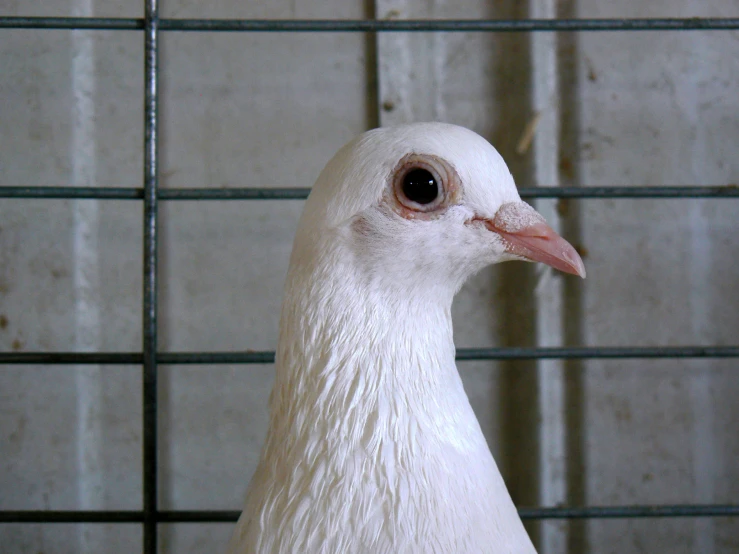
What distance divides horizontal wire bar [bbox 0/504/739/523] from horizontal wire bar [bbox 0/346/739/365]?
0.31 m

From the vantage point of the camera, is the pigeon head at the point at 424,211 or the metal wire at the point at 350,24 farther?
the metal wire at the point at 350,24

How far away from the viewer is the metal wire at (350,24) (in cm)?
138

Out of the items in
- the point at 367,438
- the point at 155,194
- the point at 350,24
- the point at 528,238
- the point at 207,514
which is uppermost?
the point at 350,24

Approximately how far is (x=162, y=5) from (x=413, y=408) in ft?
4.65

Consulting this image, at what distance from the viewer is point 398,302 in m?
0.88

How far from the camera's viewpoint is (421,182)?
2.83ft

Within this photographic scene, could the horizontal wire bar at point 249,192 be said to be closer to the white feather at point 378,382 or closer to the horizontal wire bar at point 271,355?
the horizontal wire bar at point 271,355

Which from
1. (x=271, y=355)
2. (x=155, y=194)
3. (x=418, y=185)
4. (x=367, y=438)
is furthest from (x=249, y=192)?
(x=367, y=438)

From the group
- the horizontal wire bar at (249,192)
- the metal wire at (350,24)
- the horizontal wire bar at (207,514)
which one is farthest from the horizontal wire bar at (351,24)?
the horizontal wire bar at (207,514)

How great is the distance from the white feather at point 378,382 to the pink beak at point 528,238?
1cm

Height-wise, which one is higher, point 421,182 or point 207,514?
point 421,182

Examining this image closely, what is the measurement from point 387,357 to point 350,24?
83 cm

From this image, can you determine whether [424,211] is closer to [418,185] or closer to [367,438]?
[418,185]

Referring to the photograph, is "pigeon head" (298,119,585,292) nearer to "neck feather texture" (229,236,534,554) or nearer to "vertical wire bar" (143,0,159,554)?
"neck feather texture" (229,236,534,554)
